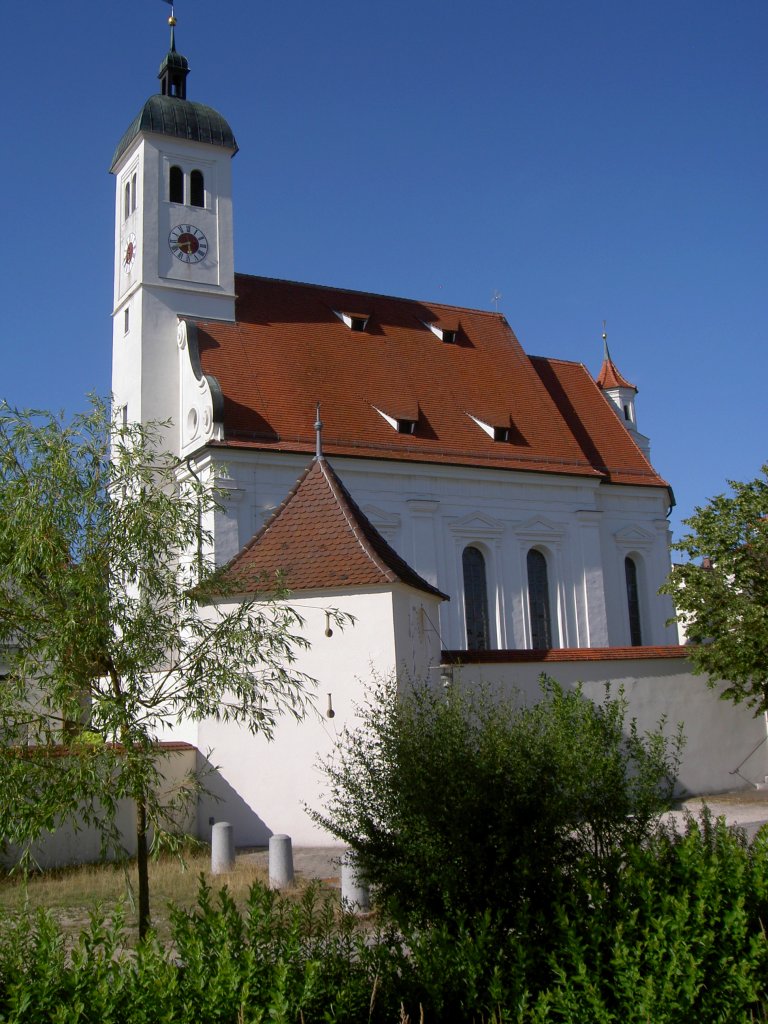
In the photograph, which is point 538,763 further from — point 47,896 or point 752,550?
point 752,550

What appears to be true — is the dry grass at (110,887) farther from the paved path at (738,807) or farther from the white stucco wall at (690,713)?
the white stucco wall at (690,713)

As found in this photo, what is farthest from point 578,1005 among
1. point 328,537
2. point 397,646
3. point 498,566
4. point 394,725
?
point 498,566

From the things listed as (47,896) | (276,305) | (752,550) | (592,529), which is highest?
(276,305)

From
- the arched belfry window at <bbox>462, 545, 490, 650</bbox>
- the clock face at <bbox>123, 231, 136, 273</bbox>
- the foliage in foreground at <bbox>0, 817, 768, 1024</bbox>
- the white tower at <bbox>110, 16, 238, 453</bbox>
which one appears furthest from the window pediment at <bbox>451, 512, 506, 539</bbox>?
the foliage in foreground at <bbox>0, 817, 768, 1024</bbox>

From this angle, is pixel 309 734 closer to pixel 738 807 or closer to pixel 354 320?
pixel 738 807

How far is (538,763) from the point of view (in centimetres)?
805

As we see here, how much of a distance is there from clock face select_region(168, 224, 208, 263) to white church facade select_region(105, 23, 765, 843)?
0.05 meters

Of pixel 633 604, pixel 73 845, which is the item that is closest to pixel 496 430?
pixel 633 604

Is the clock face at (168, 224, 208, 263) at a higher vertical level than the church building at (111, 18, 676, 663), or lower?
higher

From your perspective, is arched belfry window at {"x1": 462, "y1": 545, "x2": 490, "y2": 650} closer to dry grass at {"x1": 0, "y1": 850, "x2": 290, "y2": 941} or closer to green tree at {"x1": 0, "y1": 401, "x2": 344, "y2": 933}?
dry grass at {"x1": 0, "y1": 850, "x2": 290, "y2": 941}

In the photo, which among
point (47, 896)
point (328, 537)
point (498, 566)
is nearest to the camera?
point (47, 896)

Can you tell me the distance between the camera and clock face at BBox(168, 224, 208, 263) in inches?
1157

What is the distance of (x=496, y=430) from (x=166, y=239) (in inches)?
436

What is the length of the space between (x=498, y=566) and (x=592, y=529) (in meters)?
3.50
